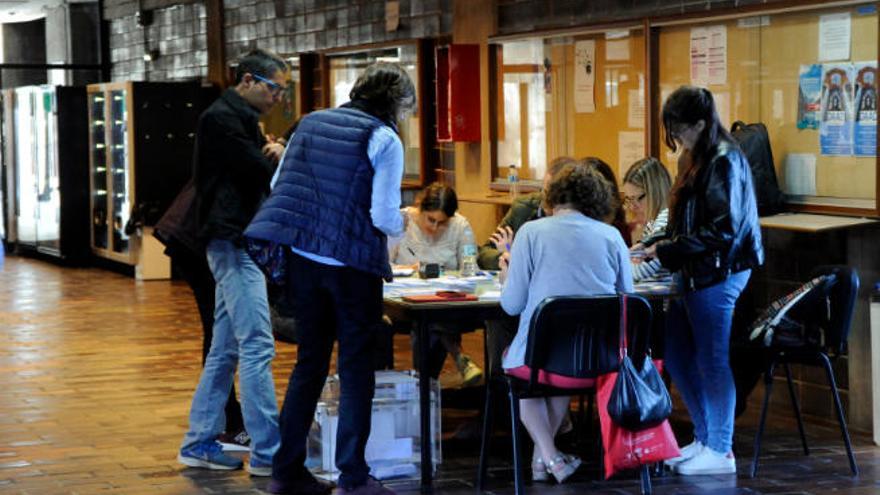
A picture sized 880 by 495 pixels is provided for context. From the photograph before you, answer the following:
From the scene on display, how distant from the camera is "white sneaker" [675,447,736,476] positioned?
5.73m

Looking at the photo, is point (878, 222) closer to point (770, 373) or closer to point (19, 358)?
point (770, 373)

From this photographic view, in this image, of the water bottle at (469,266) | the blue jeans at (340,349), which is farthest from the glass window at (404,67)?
the blue jeans at (340,349)

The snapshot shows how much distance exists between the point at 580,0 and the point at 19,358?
13.1 feet

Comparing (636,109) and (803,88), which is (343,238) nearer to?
(803,88)

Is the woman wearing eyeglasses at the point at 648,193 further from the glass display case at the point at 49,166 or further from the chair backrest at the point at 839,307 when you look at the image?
the glass display case at the point at 49,166

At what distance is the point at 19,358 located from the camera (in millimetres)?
9141

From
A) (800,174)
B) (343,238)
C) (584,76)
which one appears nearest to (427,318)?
(343,238)

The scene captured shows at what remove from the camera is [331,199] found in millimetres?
5164

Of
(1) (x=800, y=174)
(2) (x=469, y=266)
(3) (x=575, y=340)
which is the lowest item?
(3) (x=575, y=340)

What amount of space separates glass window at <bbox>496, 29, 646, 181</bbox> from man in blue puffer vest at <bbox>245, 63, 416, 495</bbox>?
10.5ft

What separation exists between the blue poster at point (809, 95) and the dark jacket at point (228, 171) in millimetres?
2632

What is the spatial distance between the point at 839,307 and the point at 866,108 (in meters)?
1.25

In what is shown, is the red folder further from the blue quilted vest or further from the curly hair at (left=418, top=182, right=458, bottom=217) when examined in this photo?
the curly hair at (left=418, top=182, right=458, bottom=217)

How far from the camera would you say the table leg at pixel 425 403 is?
550cm
